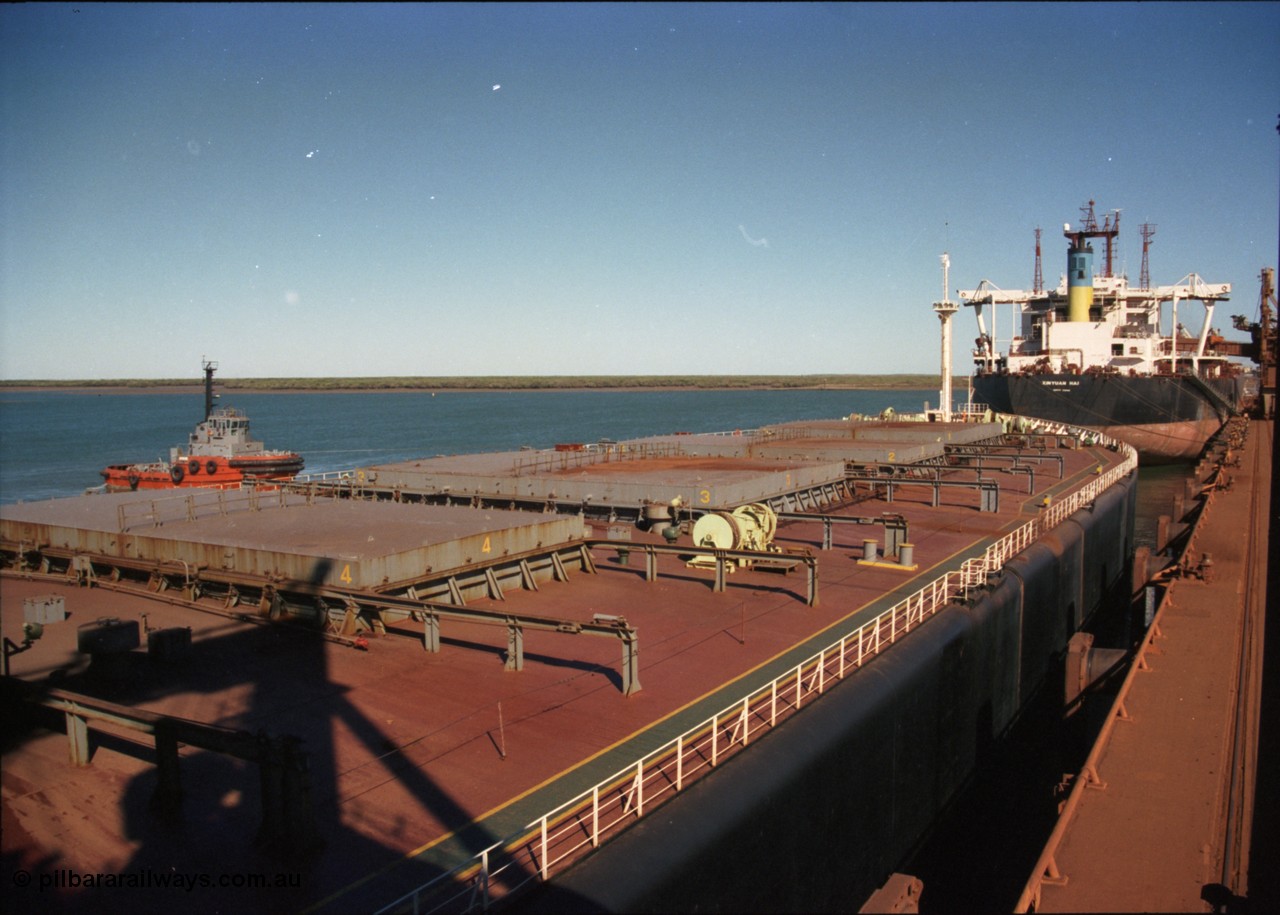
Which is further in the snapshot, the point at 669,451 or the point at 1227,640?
the point at 669,451

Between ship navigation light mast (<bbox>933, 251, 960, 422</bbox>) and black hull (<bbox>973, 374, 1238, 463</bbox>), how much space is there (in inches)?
442

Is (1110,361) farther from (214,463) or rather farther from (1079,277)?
(214,463)

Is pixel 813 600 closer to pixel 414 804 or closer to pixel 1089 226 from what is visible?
pixel 414 804

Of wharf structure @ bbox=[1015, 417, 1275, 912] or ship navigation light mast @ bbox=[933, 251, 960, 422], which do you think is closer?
wharf structure @ bbox=[1015, 417, 1275, 912]

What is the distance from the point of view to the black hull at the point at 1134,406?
7938 cm

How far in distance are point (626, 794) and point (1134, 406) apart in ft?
274

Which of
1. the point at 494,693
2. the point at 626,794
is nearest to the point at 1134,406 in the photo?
the point at 494,693

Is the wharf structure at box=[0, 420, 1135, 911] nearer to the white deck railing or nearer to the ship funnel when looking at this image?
the white deck railing

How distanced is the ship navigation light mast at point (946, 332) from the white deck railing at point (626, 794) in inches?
2398

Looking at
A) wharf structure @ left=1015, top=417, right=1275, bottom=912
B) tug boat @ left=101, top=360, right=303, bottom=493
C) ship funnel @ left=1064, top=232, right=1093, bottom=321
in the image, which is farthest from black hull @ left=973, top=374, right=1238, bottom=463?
tug boat @ left=101, top=360, right=303, bottom=493

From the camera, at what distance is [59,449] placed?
118875mm

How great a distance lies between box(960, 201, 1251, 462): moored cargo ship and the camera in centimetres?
8044

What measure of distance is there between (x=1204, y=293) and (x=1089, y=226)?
13.5 m

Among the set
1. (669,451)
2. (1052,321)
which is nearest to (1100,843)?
(669,451)
